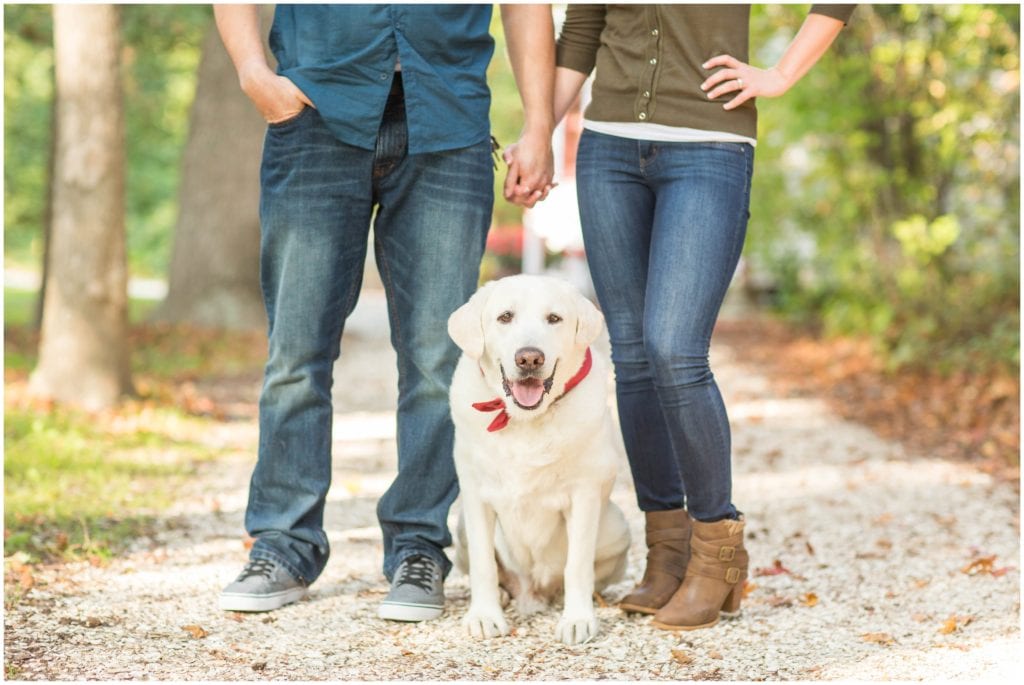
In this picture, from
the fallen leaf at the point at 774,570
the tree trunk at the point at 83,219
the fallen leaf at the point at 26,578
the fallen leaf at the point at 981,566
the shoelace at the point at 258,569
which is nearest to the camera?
the shoelace at the point at 258,569

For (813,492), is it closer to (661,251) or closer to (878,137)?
(661,251)

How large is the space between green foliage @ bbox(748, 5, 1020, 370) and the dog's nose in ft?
15.6

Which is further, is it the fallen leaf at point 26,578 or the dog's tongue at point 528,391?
the fallen leaf at point 26,578

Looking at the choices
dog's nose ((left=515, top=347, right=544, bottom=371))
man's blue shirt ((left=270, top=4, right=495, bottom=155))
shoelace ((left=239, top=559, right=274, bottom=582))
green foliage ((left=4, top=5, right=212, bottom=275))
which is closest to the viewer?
A: dog's nose ((left=515, top=347, right=544, bottom=371))

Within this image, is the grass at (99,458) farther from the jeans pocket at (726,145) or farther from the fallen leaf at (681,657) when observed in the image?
the jeans pocket at (726,145)

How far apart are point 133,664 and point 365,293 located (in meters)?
21.2

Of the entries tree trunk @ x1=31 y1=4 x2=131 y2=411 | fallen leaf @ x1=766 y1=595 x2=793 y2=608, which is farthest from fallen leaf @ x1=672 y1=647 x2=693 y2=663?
tree trunk @ x1=31 y1=4 x2=131 y2=411

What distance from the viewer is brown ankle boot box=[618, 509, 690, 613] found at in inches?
135

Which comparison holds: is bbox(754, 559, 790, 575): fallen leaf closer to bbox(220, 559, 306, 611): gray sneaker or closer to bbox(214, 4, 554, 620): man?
bbox(214, 4, 554, 620): man

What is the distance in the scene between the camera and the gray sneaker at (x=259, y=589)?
3.40 meters

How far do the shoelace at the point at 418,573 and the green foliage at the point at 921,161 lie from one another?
16.0 feet

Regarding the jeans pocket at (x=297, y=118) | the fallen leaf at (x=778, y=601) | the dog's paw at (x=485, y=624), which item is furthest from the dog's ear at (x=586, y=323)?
the fallen leaf at (x=778, y=601)

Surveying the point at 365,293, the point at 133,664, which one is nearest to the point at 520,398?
the point at 133,664

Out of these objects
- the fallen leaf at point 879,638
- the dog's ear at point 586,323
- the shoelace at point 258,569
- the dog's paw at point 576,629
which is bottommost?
the dog's paw at point 576,629
